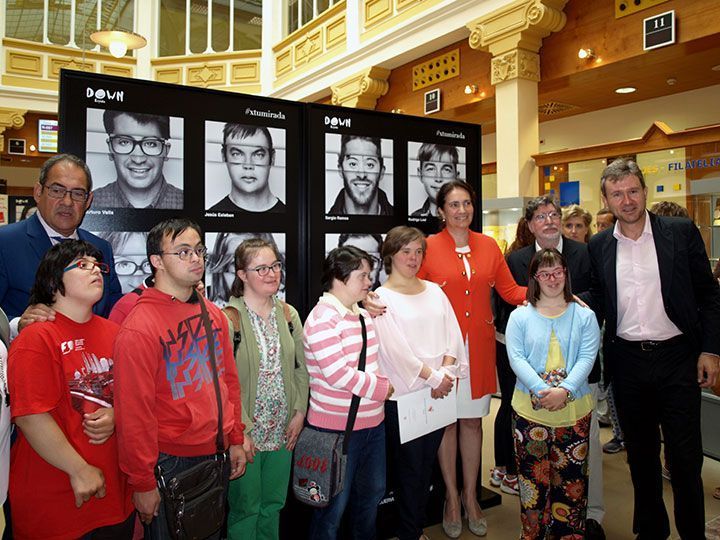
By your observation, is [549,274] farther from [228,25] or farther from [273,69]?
[228,25]

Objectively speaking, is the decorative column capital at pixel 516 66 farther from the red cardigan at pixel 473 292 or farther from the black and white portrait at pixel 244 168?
the black and white portrait at pixel 244 168

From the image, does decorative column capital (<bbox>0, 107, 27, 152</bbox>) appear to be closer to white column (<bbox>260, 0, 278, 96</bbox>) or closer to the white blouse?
white column (<bbox>260, 0, 278, 96</bbox>)

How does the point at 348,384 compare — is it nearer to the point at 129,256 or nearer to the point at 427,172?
the point at 129,256

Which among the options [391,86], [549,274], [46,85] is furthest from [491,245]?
[46,85]

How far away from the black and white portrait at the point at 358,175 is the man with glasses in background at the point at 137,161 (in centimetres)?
87

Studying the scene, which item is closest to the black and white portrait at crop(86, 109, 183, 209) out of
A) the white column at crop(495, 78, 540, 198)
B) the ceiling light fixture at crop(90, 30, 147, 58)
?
the white column at crop(495, 78, 540, 198)

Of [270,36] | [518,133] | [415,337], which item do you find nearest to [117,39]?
[270,36]

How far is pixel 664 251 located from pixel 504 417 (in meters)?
1.56

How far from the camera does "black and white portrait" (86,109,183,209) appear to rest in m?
2.55

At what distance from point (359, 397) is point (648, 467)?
5.22 ft

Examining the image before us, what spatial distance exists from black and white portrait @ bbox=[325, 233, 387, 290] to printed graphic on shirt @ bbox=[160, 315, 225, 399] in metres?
1.15

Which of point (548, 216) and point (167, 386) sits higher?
point (548, 216)

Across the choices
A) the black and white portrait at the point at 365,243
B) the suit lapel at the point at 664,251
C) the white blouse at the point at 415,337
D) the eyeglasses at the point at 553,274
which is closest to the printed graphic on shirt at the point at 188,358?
the white blouse at the point at 415,337

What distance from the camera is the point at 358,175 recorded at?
3203mm
